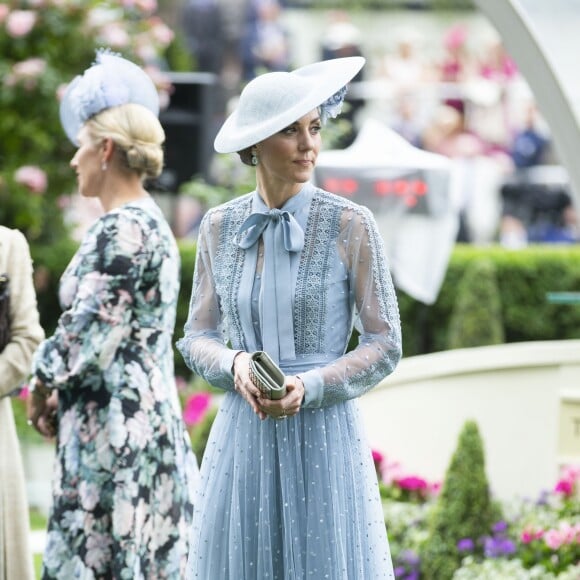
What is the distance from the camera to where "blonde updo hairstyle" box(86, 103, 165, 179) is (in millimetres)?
4938

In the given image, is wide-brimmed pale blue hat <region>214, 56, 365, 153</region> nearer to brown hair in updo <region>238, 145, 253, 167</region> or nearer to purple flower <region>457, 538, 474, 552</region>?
brown hair in updo <region>238, 145, 253, 167</region>

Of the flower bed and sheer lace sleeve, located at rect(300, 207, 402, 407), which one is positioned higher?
sheer lace sleeve, located at rect(300, 207, 402, 407)

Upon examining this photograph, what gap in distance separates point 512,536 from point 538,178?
10.1 m

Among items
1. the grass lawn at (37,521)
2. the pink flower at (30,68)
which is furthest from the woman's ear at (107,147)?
the pink flower at (30,68)

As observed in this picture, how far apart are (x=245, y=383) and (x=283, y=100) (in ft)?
2.40

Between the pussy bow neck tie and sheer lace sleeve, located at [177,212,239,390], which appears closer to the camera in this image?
the pussy bow neck tie

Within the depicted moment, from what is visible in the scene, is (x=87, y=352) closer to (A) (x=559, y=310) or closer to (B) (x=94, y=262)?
(B) (x=94, y=262)

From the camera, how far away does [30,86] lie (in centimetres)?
1227

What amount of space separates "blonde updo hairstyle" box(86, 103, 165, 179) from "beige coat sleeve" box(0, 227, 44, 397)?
45 centimetres

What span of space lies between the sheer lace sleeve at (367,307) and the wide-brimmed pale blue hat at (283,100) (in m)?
0.30

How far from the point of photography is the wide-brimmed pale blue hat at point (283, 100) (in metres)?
3.96

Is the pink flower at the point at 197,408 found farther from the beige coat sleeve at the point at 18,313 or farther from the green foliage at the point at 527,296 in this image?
the green foliage at the point at 527,296

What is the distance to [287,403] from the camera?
3805mm

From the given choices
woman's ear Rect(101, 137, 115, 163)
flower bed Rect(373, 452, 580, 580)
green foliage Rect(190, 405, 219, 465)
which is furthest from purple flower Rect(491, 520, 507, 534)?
woman's ear Rect(101, 137, 115, 163)
